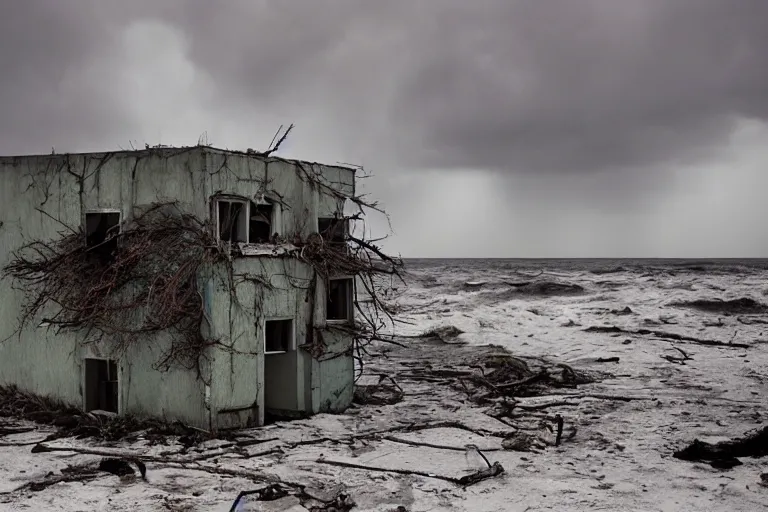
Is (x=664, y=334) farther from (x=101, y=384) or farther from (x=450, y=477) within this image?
(x=101, y=384)

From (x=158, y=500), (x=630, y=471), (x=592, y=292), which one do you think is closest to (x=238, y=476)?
(x=158, y=500)

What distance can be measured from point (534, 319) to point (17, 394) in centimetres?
2609

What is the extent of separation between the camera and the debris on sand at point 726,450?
489 inches

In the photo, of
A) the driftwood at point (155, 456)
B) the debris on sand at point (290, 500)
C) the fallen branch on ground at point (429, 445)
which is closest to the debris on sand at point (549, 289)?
the fallen branch on ground at point (429, 445)

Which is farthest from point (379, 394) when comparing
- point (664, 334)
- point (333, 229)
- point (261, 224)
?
point (664, 334)

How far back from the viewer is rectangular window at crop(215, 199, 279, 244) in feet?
48.8

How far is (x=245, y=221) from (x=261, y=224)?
823 millimetres

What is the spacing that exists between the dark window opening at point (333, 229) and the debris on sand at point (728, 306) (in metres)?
29.0

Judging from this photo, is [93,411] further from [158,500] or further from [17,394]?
[158,500]

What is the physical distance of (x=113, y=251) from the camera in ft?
49.7

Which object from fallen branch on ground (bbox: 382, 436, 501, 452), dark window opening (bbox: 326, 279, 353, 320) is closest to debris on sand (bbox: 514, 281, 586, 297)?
dark window opening (bbox: 326, 279, 353, 320)

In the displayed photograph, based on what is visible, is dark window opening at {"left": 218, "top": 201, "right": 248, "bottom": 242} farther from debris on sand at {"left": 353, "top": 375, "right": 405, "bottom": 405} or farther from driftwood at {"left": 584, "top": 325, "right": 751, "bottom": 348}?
driftwood at {"left": 584, "top": 325, "right": 751, "bottom": 348}

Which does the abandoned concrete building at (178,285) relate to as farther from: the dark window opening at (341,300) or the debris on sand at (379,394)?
the debris on sand at (379,394)

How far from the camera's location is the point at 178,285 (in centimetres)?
1408
